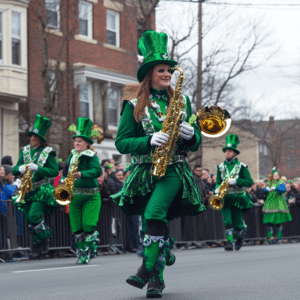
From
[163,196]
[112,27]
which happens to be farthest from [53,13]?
[163,196]

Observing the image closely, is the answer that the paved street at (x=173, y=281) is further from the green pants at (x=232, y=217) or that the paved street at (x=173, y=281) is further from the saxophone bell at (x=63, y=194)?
the green pants at (x=232, y=217)

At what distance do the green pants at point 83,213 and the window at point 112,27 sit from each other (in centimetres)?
2075

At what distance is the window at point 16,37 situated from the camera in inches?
1013

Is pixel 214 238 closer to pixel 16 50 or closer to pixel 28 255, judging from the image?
pixel 28 255

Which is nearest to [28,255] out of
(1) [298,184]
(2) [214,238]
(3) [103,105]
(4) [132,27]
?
(2) [214,238]

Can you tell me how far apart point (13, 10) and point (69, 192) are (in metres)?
15.9

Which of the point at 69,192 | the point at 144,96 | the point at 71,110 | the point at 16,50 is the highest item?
the point at 16,50

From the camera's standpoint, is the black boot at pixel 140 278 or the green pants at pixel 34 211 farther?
the green pants at pixel 34 211

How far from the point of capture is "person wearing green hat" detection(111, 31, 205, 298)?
639cm

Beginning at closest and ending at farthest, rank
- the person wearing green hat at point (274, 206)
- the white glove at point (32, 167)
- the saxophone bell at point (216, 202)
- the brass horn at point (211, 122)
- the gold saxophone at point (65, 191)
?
the brass horn at point (211, 122)
the gold saxophone at point (65, 191)
the white glove at point (32, 167)
the saxophone bell at point (216, 202)
the person wearing green hat at point (274, 206)

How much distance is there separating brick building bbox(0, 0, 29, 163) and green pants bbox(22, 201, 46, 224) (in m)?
13.0

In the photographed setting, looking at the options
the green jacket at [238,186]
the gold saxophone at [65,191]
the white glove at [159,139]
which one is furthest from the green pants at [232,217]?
the white glove at [159,139]

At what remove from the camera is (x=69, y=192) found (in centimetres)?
1105

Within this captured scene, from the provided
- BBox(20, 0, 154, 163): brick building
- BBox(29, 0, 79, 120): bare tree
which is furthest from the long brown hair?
BBox(20, 0, 154, 163): brick building
